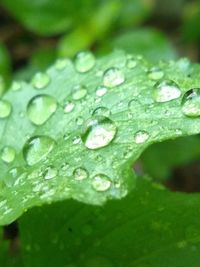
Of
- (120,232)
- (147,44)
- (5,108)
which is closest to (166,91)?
(120,232)

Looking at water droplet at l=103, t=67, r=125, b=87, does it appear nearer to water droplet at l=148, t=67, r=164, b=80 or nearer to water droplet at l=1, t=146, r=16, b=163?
water droplet at l=148, t=67, r=164, b=80

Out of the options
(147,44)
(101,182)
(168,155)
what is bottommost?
(168,155)

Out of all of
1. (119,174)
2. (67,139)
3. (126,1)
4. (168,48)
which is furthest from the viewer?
(126,1)

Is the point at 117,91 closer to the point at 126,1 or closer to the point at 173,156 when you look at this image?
the point at 173,156

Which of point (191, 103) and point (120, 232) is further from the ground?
point (191, 103)

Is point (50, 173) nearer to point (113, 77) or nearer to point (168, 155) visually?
point (113, 77)

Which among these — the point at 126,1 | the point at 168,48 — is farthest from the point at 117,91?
the point at 126,1

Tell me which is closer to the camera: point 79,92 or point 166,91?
point 166,91

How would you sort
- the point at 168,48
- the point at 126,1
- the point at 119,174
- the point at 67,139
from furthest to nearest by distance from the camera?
the point at 126,1, the point at 168,48, the point at 67,139, the point at 119,174
